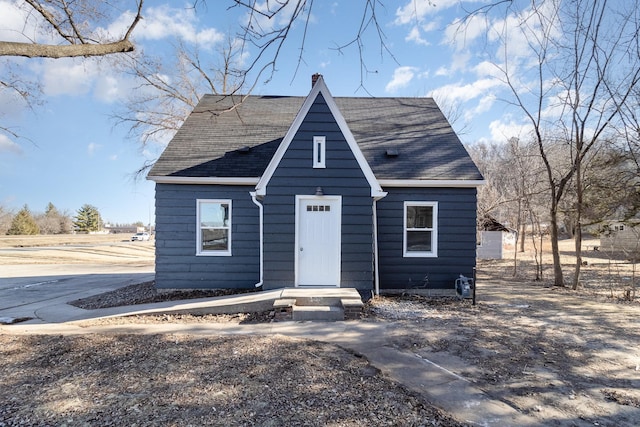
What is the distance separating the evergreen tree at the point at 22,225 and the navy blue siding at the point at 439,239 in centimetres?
6588

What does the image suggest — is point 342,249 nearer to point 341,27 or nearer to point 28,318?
point 341,27

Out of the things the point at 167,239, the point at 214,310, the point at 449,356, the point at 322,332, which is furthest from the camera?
the point at 167,239

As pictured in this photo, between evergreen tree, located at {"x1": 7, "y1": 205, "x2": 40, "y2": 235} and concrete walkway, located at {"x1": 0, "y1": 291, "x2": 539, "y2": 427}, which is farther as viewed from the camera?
evergreen tree, located at {"x1": 7, "y1": 205, "x2": 40, "y2": 235}

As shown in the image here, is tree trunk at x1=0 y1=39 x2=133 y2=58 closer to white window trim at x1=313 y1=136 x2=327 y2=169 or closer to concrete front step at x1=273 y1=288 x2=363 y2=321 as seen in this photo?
white window trim at x1=313 y1=136 x2=327 y2=169

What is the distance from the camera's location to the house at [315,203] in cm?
808

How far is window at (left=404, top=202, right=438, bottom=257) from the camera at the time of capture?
371 inches

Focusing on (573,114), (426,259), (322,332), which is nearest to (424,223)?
(426,259)

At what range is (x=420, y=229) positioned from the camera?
947cm

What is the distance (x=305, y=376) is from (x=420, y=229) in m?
6.44

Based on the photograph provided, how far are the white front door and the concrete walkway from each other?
1107 millimetres

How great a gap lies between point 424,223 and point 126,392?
794 cm

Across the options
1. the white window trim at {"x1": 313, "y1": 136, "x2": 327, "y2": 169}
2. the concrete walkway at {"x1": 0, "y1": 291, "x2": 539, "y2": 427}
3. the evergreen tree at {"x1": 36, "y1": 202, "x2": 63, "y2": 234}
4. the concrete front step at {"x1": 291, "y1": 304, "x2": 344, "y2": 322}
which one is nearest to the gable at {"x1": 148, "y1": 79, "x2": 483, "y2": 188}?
the white window trim at {"x1": 313, "y1": 136, "x2": 327, "y2": 169}

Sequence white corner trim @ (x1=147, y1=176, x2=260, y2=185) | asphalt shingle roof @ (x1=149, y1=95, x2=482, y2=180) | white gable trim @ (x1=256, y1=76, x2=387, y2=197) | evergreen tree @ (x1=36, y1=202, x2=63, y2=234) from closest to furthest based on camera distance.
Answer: white gable trim @ (x1=256, y1=76, x2=387, y2=197)
white corner trim @ (x1=147, y1=176, x2=260, y2=185)
asphalt shingle roof @ (x1=149, y1=95, x2=482, y2=180)
evergreen tree @ (x1=36, y1=202, x2=63, y2=234)

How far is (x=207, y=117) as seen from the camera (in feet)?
38.8
